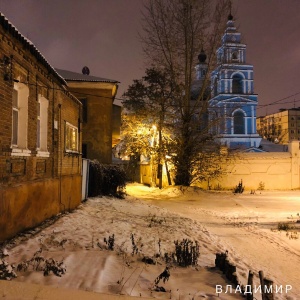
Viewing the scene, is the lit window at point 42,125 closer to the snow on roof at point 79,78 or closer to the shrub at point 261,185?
the snow on roof at point 79,78

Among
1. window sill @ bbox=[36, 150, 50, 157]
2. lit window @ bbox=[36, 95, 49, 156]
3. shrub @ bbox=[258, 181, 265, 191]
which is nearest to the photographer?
window sill @ bbox=[36, 150, 50, 157]

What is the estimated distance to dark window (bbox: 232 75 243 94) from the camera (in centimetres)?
5181

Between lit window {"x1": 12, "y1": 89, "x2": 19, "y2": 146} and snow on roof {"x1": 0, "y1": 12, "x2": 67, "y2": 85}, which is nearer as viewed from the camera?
snow on roof {"x1": 0, "y1": 12, "x2": 67, "y2": 85}

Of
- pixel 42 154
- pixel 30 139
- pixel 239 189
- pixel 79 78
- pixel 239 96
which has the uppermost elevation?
pixel 239 96

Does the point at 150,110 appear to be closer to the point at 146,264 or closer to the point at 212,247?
the point at 212,247

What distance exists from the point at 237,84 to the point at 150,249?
4840 centimetres

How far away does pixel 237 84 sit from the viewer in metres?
52.2

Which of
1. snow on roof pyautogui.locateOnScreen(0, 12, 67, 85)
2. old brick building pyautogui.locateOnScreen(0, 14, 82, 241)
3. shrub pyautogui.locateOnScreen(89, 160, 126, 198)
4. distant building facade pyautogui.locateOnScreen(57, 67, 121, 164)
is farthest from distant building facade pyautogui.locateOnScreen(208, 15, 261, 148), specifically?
snow on roof pyautogui.locateOnScreen(0, 12, 67, 85)

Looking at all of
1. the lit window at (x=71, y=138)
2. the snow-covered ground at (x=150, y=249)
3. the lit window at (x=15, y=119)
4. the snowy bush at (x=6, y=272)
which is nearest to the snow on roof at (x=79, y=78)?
the lit window at (x=71, y=138)

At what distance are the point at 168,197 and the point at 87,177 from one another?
7.44 m

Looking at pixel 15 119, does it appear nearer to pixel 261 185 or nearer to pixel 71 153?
pixel 71 153

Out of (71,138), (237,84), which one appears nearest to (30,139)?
(71,138)

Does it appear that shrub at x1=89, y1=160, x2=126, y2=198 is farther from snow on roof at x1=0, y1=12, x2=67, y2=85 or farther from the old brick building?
snow on roof at x1=0, y1=12, x2=67, y2=85

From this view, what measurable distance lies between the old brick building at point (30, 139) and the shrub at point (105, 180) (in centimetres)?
379
